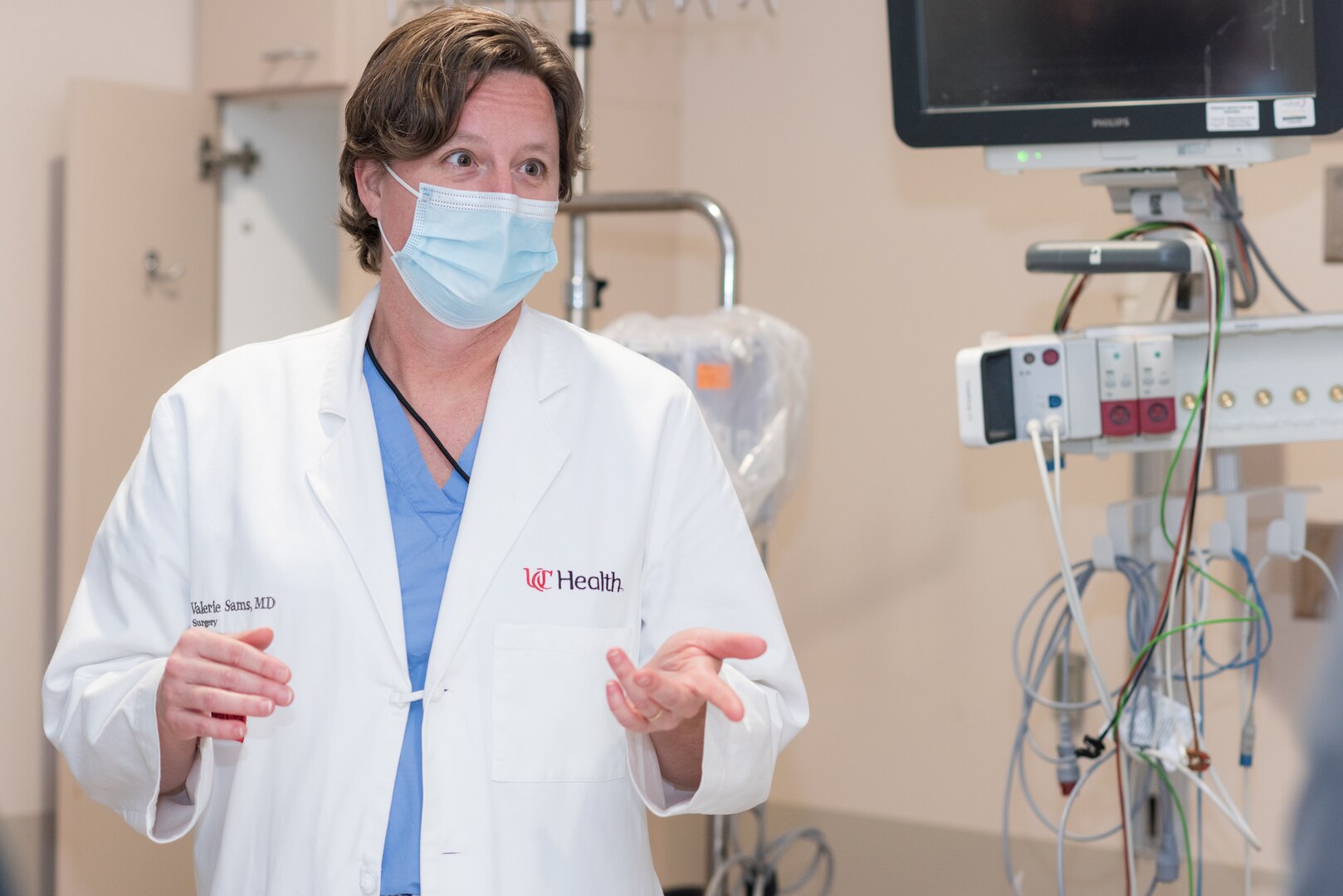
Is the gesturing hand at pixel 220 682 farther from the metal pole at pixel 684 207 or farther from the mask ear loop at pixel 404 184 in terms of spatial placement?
the metal pole at pixel 684 207

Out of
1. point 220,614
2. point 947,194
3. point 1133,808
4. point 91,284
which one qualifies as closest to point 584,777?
point 220,614

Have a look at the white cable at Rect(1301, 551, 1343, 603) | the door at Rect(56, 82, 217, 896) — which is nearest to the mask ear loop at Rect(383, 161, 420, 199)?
the white cable at Rect(1301, 551, 1343, 603)

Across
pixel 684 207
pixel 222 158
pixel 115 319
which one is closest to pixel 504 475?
pixel 684 207

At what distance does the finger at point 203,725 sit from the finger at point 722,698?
392 millimetres

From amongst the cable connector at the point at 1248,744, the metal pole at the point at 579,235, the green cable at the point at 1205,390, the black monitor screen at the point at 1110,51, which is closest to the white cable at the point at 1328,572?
the green cable at the point at 1205,390

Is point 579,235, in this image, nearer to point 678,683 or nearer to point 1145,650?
point 1145,650

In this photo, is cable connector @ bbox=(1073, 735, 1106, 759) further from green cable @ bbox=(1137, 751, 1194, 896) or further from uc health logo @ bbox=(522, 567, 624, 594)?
uc health logo @ bbox=(522, 567, 624, 594)

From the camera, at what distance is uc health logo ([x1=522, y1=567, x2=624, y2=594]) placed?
1.39 metres

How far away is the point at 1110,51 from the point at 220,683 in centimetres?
150

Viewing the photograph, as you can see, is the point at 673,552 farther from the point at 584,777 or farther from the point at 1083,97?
the point at 1083,97

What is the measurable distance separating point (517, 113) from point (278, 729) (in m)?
0.66

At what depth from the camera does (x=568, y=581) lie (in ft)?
4.58

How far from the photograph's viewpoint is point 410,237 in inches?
59.6

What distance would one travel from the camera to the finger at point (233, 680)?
3.79ft
